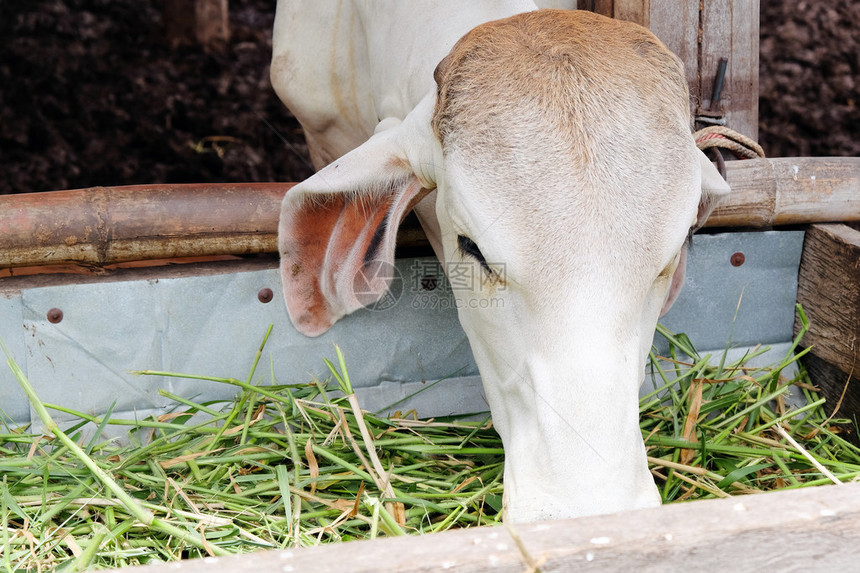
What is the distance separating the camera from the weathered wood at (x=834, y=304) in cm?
208

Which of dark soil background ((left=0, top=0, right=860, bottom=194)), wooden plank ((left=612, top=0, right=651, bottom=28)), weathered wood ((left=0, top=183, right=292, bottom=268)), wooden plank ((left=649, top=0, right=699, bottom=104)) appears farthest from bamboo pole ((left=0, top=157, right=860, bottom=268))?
dark soil background ((left=0, top=0, right=860, bottom=194))

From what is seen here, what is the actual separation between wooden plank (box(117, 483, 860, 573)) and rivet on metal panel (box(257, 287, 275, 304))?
1225 mm

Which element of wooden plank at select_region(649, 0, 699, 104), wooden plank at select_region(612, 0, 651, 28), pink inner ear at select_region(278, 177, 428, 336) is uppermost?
wooden plank at select_region(612, 0, 651, 28)

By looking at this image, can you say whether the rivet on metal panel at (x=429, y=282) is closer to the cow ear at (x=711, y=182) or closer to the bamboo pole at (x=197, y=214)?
the bamboo pole at (x=197, y=214)

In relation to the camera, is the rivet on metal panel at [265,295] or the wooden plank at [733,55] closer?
the rivet on metal panel at [265,295]

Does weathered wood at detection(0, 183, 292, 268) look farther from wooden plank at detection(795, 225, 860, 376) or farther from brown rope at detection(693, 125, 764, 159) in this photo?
wooden plank at detection(795, 225, 860, 376)

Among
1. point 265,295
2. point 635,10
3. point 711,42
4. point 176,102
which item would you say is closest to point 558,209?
point 265,295

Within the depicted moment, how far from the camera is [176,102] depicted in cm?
623

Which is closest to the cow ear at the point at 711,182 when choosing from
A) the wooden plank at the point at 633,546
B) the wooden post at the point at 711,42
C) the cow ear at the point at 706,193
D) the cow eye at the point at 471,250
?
the cow ear at the point at 706,193

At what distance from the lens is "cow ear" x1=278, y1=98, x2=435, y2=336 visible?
1.82 metres

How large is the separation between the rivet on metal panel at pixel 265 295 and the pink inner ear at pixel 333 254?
48 mm

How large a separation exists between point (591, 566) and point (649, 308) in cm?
75

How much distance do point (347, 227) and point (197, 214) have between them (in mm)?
355

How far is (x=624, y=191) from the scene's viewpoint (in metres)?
1.42
